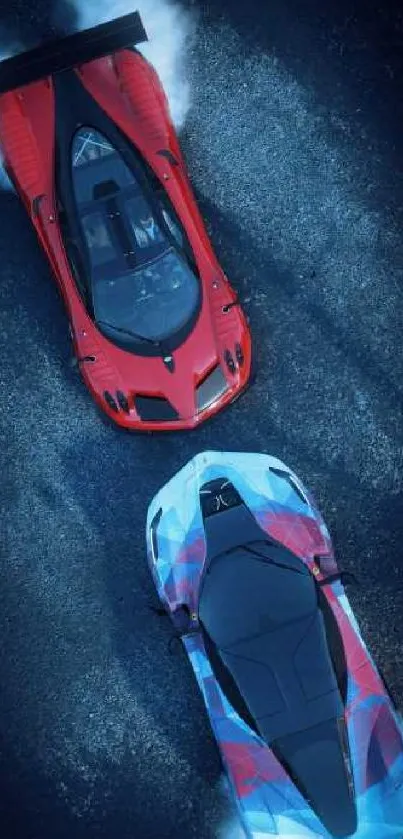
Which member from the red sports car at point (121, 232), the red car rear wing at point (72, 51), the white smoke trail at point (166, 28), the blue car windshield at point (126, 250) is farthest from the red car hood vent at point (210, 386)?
the red car rear wing at point (72, 51)

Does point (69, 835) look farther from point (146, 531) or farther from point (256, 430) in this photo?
point (256, 430)

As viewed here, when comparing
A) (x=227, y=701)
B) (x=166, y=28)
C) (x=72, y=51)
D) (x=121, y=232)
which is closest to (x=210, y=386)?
(x=121, y=232)

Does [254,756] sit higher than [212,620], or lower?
lower

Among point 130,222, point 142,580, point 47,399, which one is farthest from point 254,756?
point 130,222

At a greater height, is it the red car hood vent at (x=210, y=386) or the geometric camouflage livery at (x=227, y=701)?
the red car hood vent at (x=210, y=386)

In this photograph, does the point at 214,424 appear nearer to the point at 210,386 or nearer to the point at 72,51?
the point at 210,386

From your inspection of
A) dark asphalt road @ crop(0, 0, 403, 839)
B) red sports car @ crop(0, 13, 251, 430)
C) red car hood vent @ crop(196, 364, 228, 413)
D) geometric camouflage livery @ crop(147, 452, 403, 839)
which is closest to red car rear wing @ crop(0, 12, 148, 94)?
red sports car @ crop(0, 13, 251, 430)

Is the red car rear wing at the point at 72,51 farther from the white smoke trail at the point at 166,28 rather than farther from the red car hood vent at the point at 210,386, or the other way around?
the red car hood vent at the point at 210,386
